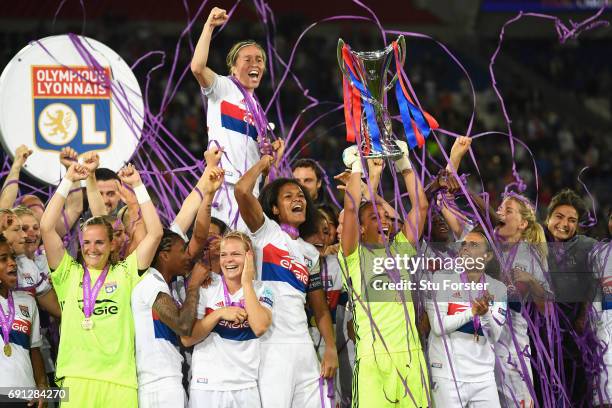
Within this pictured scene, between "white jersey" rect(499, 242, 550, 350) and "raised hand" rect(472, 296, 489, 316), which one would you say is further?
"white jersey" rect(499, 242, 550, 350)

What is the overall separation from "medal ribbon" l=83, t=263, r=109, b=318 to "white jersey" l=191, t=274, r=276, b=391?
0.45 meters

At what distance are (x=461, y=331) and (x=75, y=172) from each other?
1951 mm

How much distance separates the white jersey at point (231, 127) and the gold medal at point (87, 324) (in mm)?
1063

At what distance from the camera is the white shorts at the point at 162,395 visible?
4551 millimetres

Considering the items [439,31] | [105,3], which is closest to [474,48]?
[439,31]

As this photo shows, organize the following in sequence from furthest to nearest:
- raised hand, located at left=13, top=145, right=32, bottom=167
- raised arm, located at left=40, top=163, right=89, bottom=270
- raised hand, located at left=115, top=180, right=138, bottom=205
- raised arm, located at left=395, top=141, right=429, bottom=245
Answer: raised hand, located at left=13, top=145, right=32, bottom=167 → raised hand, located at left=115, top=180, right=138, bottom=205 → raised arm, located at left=395, top=141, right=429, bottom=245 → raised arm, located at left=40, top=163, right=89, bottom=270

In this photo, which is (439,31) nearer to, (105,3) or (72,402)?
(105,3)

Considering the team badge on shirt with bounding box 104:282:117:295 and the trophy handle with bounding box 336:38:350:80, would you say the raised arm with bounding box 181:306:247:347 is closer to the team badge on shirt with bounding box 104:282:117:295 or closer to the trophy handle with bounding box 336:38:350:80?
the team badge on shirt with bounding box 104:282:117:295

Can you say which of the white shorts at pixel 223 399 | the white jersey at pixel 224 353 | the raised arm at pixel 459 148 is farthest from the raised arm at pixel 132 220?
the raised arm at pixel 459 148

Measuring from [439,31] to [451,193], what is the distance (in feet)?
37.3

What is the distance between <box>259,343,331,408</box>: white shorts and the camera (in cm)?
476

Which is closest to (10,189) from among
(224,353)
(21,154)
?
(21,154)

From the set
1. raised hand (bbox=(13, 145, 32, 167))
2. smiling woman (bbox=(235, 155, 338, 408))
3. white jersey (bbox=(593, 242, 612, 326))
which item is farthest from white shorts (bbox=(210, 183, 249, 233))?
white jersey (bbox=(593, 242, 612, 326))

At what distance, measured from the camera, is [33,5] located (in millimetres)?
13680
